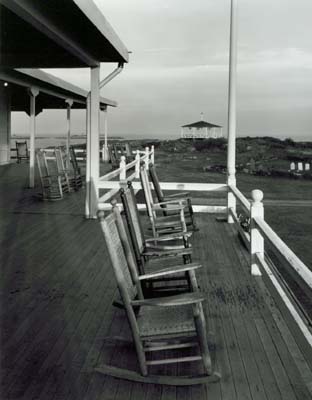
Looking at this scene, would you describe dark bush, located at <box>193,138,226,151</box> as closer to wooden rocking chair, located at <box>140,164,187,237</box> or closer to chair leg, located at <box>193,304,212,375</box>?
wooden rocking chair, located at <box>140,164,187,237</box>

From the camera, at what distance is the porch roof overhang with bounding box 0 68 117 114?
1108 cm

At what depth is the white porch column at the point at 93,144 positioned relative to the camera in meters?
7.88

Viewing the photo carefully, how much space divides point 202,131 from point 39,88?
37.2 m

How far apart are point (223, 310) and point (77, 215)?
187 inches

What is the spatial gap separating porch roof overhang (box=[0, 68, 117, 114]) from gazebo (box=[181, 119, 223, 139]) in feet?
81.8

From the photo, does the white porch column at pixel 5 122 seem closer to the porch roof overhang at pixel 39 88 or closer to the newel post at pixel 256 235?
the porch roof overhang at pixel 39 88

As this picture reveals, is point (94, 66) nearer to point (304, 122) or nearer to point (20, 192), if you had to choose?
point (20, 192)

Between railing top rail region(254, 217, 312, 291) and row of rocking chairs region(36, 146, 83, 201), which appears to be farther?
row of rocking chairs region(36, 146, 83, 201)

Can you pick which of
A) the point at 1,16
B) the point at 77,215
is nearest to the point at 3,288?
the point at 1,16

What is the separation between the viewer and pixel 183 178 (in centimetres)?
2055

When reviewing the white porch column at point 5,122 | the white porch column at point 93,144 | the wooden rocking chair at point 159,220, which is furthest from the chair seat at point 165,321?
the white porch column at point 5,122

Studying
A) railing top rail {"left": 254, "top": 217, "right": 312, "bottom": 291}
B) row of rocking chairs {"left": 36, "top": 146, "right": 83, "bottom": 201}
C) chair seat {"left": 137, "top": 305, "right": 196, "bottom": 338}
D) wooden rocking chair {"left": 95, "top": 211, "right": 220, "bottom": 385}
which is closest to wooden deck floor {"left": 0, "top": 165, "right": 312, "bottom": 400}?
wooden rocking chair {"left": 95, "top": 211, "right": 220, "bottom": 385}

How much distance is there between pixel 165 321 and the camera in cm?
291

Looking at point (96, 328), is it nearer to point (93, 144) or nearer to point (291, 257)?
point (291, 257)
